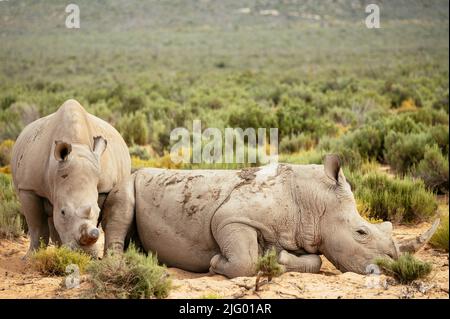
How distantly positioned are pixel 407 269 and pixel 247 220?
147 centimetres

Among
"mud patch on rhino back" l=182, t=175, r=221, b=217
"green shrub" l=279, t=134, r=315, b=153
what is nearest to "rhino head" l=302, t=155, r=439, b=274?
"mud patch on rhino back" l=182, t=175, r=221, b=217

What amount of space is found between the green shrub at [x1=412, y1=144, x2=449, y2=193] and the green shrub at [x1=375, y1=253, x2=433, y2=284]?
16.0ft

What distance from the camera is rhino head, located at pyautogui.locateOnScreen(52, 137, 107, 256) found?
5.88m

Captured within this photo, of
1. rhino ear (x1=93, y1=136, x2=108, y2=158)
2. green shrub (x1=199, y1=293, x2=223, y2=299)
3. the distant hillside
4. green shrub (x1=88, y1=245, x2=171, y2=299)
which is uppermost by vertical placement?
the distant hillside

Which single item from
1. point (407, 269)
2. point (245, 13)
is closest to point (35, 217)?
point (407, 269)

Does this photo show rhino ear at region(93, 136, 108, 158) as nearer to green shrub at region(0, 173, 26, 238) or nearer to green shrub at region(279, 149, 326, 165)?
green shrub at region(0, 173, 26, 238)

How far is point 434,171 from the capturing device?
1105cm

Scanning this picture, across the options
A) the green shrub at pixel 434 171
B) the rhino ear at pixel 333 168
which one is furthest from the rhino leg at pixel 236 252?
the green shrub at pixel 434 171

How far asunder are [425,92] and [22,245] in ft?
65.3

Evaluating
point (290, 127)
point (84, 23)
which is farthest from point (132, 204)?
point (84, 23)

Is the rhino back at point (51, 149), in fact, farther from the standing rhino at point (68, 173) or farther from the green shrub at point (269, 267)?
the green shrub at point (269, 267)

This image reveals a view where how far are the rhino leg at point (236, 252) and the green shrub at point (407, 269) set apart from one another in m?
1.20
